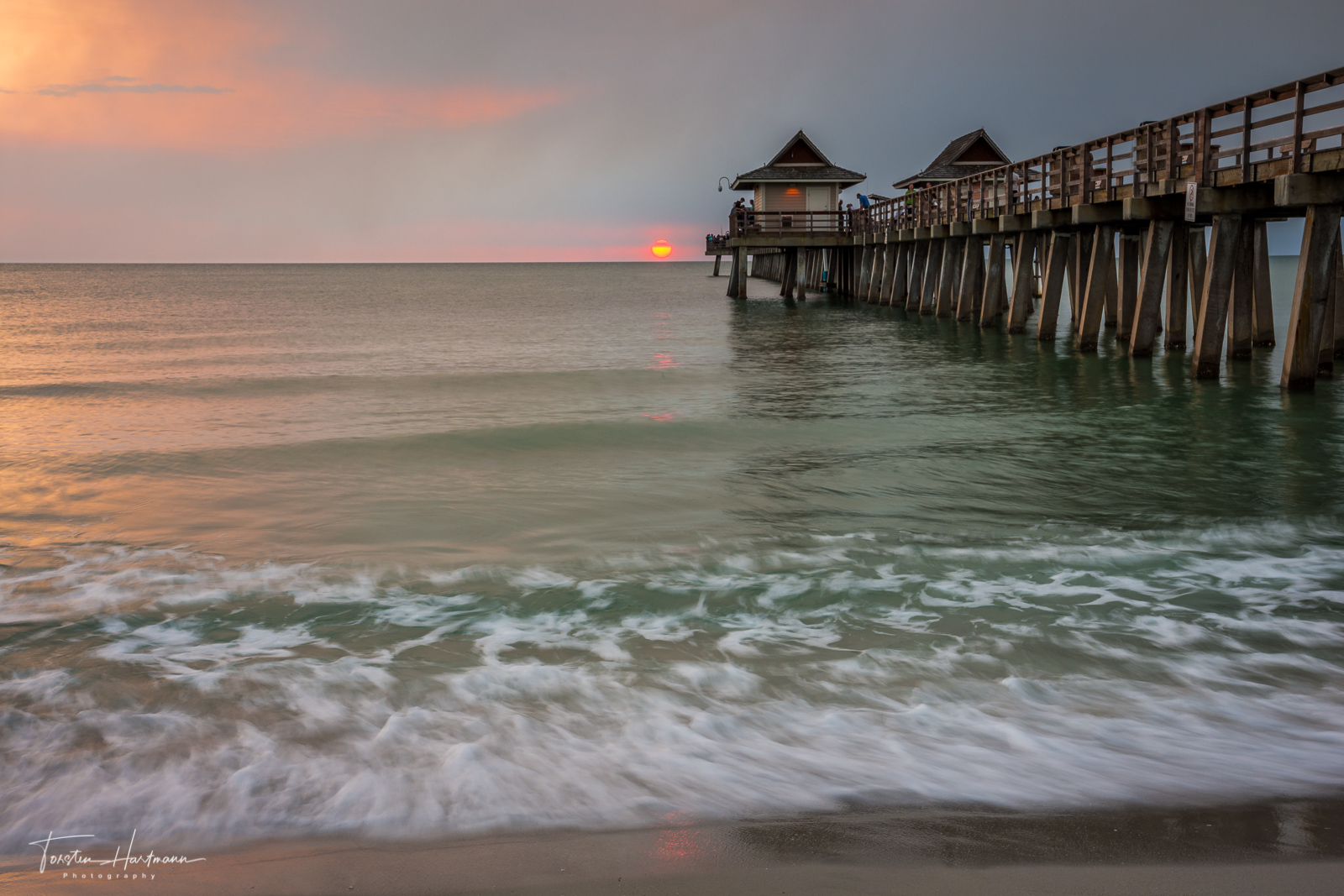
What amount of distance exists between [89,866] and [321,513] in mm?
5420

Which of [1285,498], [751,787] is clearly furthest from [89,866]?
[1285,498]

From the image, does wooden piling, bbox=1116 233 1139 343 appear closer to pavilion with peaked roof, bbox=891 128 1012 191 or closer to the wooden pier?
the wooden pier

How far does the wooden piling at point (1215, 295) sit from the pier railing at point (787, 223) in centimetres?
2518

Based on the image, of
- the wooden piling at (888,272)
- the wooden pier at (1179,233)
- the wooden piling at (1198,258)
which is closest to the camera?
the wooden pier at (1179,233)

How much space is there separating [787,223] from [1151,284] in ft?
95.5

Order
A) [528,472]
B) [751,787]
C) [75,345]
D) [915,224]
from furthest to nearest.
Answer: [915,224] < [75,345] < [528,472] < [751,787]

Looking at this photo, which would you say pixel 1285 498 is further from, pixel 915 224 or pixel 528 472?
pixel 915 224

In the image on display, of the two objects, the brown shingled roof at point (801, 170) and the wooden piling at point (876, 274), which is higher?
the brown shingled roof at point (801, 170)

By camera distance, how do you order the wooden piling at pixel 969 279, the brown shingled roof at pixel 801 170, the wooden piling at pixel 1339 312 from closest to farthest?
the wooden piling at pixel 1339 312
the wooden piling at pixel 969 279
the brown shingled roof at pixel 801 170

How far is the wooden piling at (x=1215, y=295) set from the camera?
44.3 ft

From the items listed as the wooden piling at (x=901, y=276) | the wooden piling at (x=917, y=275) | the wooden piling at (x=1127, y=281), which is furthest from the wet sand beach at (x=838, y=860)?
the wooden piling at (x=901, y=276)

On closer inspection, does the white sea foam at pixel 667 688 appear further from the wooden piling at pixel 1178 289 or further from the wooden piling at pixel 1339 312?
the wooden piling at pixel 1178 289

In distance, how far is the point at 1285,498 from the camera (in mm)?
8398

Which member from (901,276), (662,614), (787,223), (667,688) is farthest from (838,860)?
(787,223)
